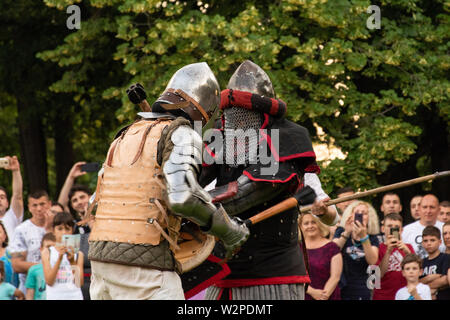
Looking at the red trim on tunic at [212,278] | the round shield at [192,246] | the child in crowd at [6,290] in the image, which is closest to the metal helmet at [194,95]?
the round shield at [192,246]

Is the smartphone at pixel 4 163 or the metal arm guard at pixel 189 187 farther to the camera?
the smartphone at pixel 4 163

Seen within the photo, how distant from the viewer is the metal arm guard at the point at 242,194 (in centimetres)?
479

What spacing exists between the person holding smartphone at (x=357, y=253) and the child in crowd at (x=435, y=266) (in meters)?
0.47

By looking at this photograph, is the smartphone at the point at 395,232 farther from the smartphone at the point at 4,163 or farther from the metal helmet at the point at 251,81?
the smartphone at the point at 4,163

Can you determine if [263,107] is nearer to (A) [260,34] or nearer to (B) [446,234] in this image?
(B) [446,234]

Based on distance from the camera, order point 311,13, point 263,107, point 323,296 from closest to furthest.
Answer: point 263,107
point 323,296
point 311,13

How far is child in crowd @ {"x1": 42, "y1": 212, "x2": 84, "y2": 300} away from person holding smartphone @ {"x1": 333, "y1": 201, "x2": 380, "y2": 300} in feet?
7.99

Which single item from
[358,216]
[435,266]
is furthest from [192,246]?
[435,266]

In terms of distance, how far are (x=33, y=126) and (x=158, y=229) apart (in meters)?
12.4

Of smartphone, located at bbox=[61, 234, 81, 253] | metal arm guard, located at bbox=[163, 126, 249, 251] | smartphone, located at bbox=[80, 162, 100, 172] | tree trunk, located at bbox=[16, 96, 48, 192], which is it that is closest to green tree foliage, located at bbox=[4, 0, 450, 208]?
smartphone, located at bbox=[80, 162, 100, 172]

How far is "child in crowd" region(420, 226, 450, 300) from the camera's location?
7.53 metres

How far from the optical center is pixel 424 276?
7629mm

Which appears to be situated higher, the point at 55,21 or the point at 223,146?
the point at 55,21

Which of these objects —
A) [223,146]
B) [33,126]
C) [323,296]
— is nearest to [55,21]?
[33,126]
